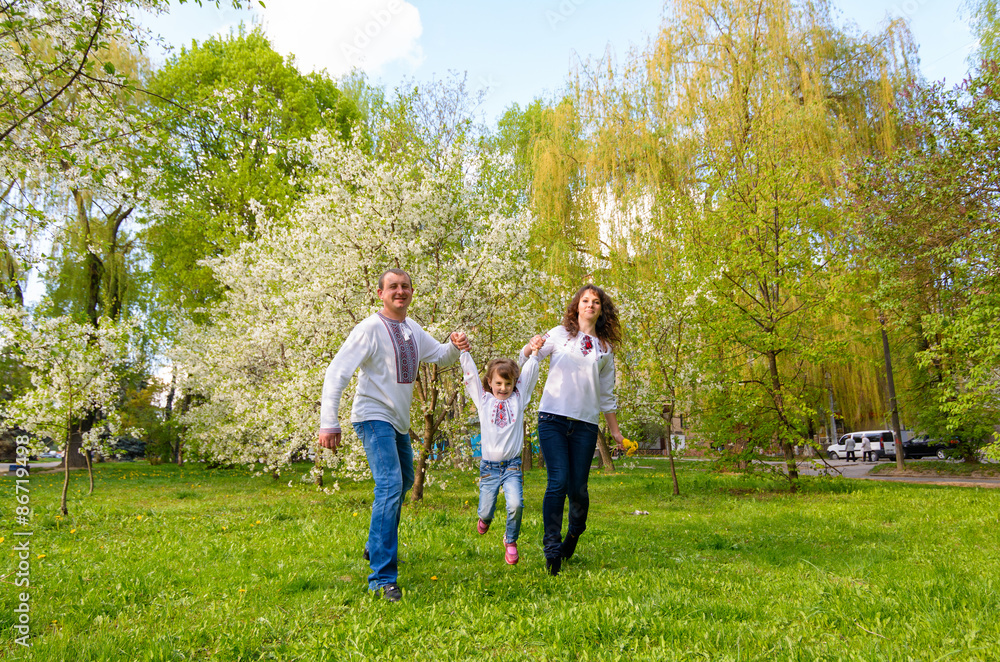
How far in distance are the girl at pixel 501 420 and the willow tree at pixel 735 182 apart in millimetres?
7578

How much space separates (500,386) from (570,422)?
34.7 inches

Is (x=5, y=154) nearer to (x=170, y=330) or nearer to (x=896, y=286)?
(x=896, y=286)

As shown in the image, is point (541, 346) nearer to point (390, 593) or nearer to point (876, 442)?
point (390, 593)

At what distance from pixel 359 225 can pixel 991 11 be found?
1567 cm

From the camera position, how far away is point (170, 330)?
22.7m

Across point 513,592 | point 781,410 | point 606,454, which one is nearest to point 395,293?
point 513,592

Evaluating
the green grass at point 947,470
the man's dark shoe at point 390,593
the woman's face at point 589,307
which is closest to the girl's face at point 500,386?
the woman's face at point 589,307

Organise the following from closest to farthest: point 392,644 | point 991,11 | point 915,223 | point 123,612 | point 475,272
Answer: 1. point 392,644
2. point 123,612
3. point 475,272
4. point 915,223
5. point 991,11

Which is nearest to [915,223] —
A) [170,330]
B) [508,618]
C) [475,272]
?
[475,272]

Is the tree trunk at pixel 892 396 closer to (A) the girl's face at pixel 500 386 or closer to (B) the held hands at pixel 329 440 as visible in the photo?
(A) the girl's face at pixel 500 386

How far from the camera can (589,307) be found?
525cm

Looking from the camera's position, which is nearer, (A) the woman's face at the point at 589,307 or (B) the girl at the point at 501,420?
(A) the woman's face at the point at 589,307

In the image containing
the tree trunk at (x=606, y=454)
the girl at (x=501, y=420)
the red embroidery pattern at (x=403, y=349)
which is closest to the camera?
the red embroidery pattern at (x=403, y=349)

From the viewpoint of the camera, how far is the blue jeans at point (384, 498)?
4.06 m
